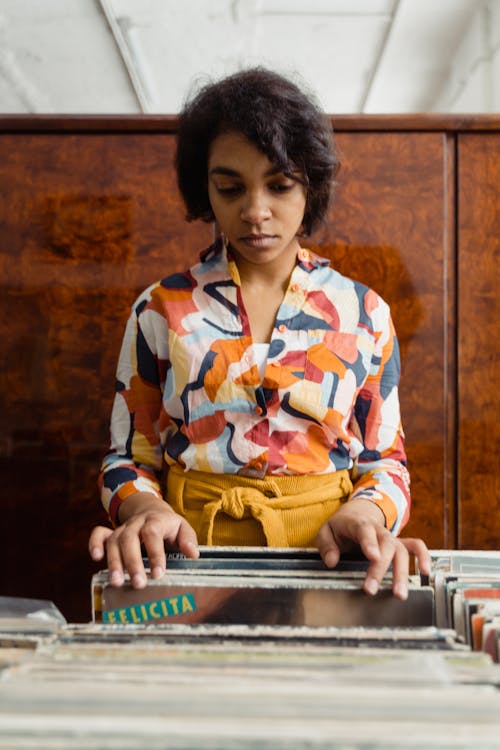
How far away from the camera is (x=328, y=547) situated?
1.97 feet

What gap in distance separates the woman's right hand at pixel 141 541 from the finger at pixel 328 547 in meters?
0.11

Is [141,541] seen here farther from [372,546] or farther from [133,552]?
[372,546]

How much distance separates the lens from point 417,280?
139cm

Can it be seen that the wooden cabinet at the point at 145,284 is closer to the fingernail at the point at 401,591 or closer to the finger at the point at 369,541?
the finger at the point at 369,541

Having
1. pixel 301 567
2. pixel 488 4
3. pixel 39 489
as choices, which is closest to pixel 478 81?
pixel 488 4

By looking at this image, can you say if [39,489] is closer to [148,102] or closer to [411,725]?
[411,725]

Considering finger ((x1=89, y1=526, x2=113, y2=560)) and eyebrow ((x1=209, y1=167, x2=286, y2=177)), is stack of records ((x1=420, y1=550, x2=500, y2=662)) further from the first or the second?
eyebrow ((x1=209, y1=167, x2=286, y2=177))

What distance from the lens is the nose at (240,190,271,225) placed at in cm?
85

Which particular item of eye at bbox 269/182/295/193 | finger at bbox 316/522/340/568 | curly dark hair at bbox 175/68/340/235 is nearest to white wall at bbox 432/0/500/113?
curly dark hair at bbox 175/68/340/235

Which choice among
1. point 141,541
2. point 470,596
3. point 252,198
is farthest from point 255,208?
point 470,596

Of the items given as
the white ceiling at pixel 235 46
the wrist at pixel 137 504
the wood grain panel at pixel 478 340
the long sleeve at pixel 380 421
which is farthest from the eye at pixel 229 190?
the white ceiling at pixel 235 46

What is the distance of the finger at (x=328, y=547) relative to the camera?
0.57m

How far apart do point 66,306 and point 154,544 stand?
90 cm

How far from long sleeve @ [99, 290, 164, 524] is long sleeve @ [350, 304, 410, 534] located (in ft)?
0.86
